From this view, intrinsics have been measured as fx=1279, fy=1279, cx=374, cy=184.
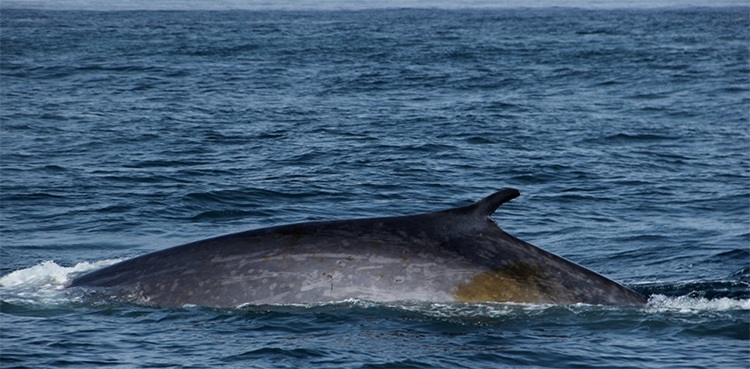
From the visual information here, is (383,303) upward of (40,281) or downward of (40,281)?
upward

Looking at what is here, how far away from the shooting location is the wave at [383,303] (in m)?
9.55

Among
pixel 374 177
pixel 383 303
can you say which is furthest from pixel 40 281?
pixel 374 177

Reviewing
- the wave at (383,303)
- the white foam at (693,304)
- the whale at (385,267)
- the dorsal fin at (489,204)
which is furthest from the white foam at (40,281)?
the white foam at (693,304)

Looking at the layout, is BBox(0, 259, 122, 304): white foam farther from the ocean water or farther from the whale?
the whale

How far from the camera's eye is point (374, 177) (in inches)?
775

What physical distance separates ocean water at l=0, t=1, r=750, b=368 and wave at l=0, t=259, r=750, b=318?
0.03 meters

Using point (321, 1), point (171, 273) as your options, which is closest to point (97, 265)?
point (171, 273)

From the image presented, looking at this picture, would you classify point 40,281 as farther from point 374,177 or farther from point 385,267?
point 374,177

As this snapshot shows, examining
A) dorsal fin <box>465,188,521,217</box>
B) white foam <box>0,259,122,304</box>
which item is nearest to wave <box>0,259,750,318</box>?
white foam <box>0,259,122,304</box>

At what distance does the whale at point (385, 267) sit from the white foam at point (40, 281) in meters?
1.53

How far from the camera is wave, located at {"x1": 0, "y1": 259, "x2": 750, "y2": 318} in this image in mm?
9547

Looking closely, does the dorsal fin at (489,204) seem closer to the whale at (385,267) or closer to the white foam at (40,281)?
the whale at (385,267)

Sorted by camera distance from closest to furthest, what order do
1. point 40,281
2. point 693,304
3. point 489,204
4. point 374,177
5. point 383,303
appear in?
point 383,303
point 489,204
point 693,304
point 40,281
point 374,177

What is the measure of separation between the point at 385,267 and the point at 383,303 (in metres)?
0.27
